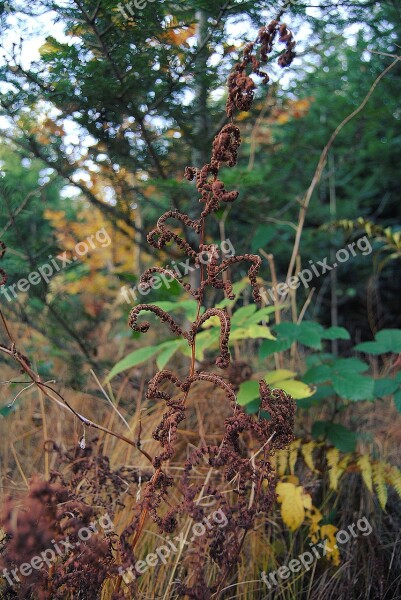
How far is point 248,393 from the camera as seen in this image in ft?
6.29

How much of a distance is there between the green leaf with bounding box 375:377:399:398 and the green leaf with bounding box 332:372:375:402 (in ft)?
0.16

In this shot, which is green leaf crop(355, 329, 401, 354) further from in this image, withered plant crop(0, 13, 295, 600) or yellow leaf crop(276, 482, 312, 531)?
withered plant crop(0, 13, 295, 600)

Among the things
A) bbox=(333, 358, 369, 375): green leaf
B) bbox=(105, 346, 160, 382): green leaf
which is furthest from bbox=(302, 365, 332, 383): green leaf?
bbox=(105, 346, 160, 382): green leaf

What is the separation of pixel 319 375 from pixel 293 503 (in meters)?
0.49

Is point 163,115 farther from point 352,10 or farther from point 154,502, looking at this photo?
point 154,502

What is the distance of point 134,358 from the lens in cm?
202

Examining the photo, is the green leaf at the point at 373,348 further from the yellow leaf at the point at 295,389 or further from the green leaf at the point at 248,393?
the green leaf at the point at 248,393

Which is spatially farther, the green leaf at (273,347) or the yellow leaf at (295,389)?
the green leaf at (273,347)

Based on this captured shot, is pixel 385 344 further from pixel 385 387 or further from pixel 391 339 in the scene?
pixel 385 387

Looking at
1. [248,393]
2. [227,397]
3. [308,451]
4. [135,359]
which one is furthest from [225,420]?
[308,451]

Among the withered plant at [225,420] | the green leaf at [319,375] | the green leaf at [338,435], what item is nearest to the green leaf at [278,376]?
the green leaf at [319,375]

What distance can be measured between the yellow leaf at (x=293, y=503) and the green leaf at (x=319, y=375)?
1.34 feet

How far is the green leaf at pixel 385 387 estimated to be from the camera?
1.99 m

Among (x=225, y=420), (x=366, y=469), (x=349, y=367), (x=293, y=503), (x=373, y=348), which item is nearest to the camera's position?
(x=225, y=420)
